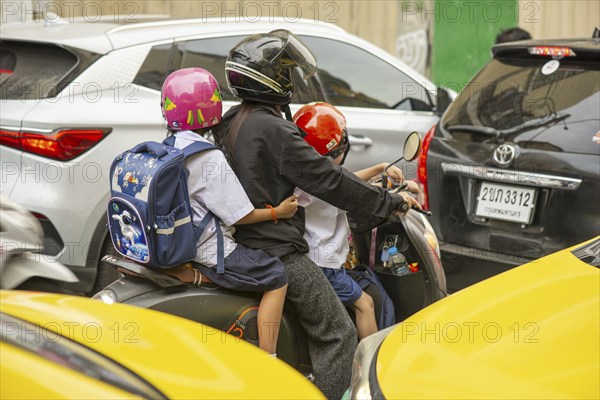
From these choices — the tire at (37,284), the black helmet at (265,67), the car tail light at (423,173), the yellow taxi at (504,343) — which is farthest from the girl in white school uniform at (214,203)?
the car tail light at (423,173)

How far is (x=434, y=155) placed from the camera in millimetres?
5617

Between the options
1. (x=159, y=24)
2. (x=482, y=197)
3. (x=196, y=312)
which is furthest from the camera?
(x=159, y=24)

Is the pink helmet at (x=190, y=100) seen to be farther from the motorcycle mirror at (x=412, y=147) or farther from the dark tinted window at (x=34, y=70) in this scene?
the dark tinted window at (x=34, y=70)

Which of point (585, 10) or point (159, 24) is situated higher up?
point (159, 24)

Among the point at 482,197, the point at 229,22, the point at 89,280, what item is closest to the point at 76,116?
the point at 89,280

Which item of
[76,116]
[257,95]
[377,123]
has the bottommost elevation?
[377,123]

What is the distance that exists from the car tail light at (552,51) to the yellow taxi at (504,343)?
1.99m

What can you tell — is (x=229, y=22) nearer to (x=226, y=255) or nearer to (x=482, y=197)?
(x=482, y=197)

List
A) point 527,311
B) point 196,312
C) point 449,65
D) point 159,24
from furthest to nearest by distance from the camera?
point 449,65 < point 159,24 < point 196,312 < point 527,311

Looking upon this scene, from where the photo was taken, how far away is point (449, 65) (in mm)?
13406

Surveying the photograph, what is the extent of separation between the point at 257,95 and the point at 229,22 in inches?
110

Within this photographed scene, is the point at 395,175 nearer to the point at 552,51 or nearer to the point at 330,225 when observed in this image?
the point at 330,225

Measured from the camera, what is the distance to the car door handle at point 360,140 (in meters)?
6.57

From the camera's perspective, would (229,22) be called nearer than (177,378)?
No
